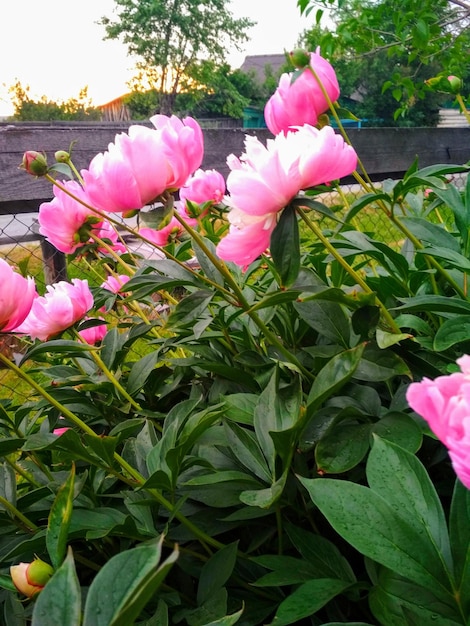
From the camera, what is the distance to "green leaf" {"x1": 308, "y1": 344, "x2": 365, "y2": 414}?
39 centimetres

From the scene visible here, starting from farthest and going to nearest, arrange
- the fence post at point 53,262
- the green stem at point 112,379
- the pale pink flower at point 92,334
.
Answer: the fence post at point 53,262
the pale pink flower at point 92,334
the green stem at point 112,379

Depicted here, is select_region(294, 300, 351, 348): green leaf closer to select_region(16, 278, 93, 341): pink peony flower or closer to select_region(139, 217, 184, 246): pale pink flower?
select_region(16, 278, 93, 341): pink peony flower

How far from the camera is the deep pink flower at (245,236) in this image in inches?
18.2

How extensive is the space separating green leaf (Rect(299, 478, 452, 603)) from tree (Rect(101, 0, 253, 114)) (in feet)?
68.2

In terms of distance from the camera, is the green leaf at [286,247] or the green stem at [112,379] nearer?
the green leaf at [286,247]

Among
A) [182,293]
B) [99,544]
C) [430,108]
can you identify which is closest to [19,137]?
[182,293]

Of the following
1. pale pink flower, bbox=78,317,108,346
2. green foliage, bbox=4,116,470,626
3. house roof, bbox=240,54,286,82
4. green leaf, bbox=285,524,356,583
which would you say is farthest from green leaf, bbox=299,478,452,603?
house roof, bbox=240,54,286,82

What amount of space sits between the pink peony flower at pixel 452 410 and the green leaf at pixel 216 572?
23cm

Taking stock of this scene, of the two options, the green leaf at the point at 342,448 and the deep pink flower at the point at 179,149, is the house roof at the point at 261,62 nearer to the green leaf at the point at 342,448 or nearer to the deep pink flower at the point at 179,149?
the deep pink flower at the point at 179,149

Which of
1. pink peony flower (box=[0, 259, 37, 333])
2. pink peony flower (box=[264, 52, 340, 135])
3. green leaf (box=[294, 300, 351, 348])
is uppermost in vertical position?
pink peony flower (box=[264, 52, 340, 135])

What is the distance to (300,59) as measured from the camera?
589mm

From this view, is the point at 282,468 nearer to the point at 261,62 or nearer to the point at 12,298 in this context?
the point at 12,298

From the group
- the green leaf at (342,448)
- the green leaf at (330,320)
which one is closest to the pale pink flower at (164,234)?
the green leaf at (330,320)

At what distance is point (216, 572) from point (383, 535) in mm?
162
